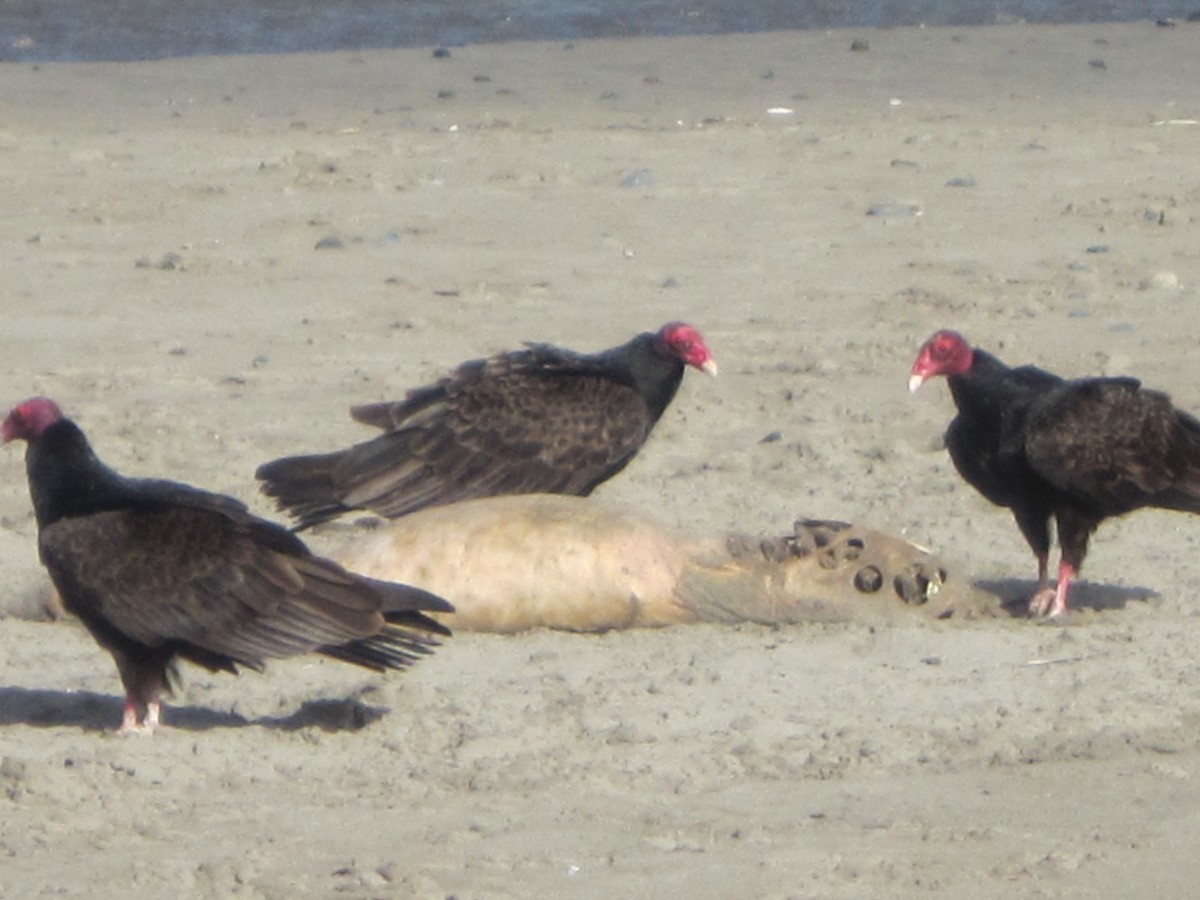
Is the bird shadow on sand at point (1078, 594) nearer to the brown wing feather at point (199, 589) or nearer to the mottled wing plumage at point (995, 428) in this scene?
the mottled wing plumage at point (995, 428)

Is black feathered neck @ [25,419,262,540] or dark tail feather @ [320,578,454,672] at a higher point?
black feathered neck @ [25,419,262,540]

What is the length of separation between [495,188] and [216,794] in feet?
19.0

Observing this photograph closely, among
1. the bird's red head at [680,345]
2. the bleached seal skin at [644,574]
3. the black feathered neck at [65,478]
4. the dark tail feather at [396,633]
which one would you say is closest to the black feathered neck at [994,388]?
the bleached seal skin at [644,574]

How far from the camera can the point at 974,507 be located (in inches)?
236

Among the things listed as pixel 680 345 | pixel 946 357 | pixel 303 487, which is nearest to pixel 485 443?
pixel 303 487

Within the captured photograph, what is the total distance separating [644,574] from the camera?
4.94 m

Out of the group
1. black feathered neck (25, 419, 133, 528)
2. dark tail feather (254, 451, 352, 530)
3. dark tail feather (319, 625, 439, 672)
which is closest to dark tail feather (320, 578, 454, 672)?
dark tail feather (319, 625, 439, 672)

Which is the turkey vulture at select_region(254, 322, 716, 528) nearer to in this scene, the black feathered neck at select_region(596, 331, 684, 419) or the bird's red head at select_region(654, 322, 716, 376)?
the black feathered neck at select_region(596, 331, 684, 419)

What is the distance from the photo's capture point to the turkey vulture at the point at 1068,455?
17.3ft

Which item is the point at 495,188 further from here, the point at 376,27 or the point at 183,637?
the point at 376,27

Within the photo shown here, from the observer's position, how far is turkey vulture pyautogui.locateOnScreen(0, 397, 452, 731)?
4.23 metres

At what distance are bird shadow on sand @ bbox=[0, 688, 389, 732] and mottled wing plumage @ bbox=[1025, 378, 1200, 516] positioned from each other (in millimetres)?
1752

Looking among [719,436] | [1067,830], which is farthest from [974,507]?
[1067,830]

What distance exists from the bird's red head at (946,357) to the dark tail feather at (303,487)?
1454 mm
